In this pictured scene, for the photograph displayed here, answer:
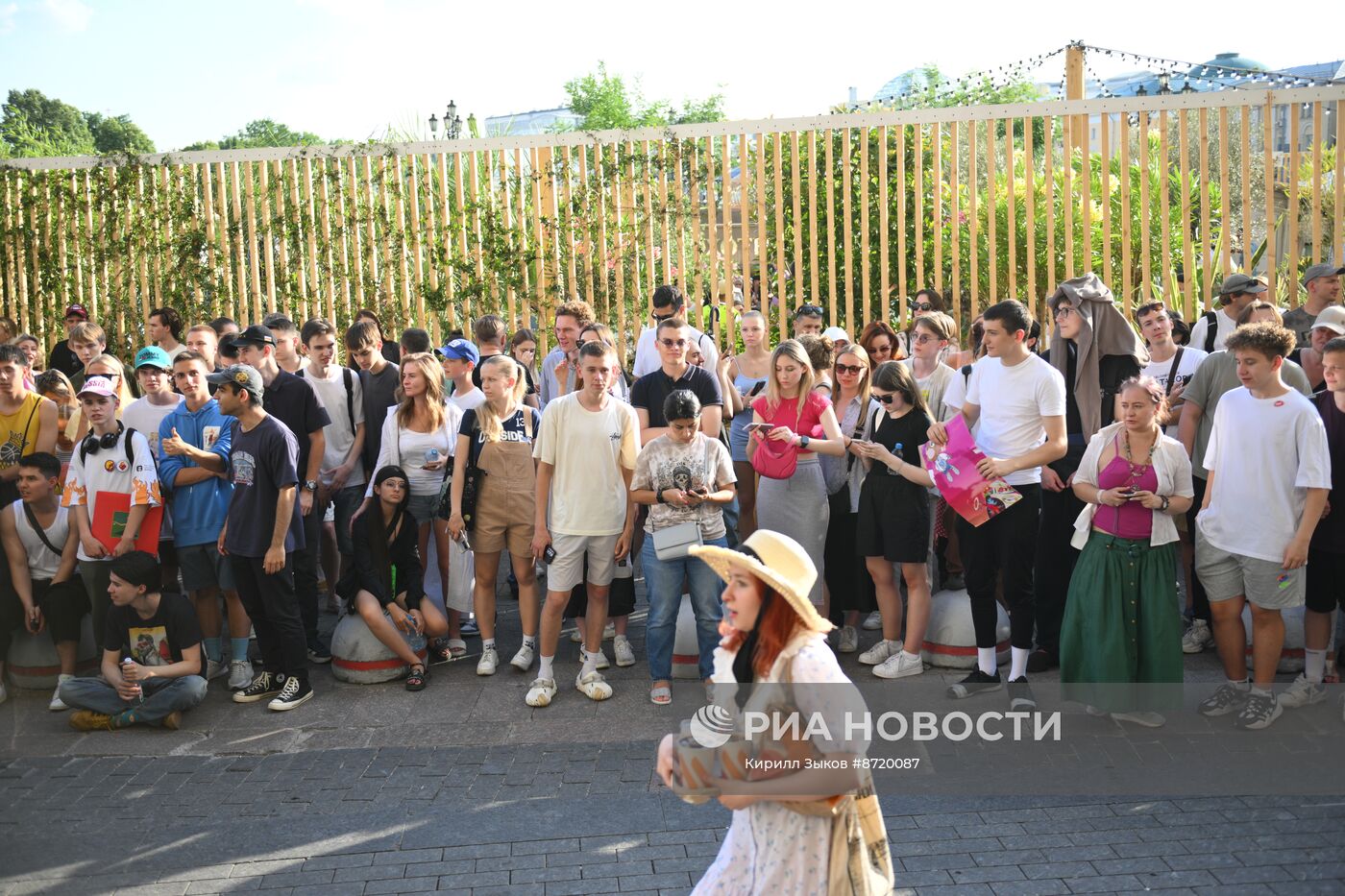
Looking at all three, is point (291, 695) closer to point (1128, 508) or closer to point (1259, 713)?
point (1128, 508)

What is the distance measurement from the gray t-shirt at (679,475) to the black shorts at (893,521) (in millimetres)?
855

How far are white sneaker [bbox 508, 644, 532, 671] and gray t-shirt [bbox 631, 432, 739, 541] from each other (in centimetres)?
123

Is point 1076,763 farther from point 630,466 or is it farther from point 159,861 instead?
point 159,861

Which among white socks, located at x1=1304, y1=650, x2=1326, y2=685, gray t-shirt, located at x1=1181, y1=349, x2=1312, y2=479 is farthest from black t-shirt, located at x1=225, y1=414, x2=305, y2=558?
white socks, located at x1=1304, y1=650, x2=1326, y2=685

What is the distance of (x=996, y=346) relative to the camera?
6730 millimetres

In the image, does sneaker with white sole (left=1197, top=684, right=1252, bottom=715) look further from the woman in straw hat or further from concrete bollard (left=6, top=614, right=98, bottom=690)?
concrete bollard (left=6, top=614, right=98, bottom=690)

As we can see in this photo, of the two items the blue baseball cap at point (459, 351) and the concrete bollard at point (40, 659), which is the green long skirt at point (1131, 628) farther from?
the concrete bollard at point (40, 659)

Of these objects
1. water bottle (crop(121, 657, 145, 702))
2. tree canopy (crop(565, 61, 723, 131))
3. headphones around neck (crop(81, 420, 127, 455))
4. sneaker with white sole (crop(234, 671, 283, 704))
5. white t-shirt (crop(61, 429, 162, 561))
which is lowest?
sneaker with white sole (crop(234, 671, 283, 704))

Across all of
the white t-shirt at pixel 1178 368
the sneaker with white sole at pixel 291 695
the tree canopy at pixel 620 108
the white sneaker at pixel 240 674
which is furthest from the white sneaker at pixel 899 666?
the tree canopy at pixel 620 108

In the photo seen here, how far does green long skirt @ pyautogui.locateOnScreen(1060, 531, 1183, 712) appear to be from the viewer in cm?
627

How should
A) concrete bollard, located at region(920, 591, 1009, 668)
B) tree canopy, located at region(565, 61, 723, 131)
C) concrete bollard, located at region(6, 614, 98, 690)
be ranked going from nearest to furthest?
1. concrete bollard, located at region(920, 591, 1009, 668)
2. concrete bollard, located at region(6, 614, 98, 690)
3. tree canopy, located at region(565, 61, 723, 131)

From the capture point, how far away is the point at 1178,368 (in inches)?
312

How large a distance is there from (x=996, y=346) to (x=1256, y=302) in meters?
2.20

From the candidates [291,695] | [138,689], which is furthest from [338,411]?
[138,689]
